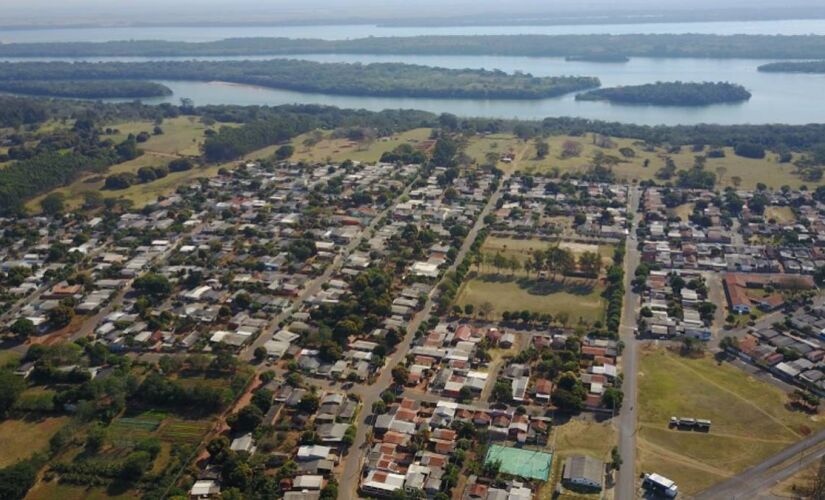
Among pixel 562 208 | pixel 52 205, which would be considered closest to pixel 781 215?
pixel 562 208

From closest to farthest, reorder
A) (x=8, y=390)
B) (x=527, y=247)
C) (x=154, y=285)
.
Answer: (x=8, y=390)
(x=154, y=285)
(x=527, y=247)

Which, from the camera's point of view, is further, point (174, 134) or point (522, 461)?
point (174, 134)

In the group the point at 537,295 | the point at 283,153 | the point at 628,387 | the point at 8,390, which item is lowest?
the point at 8,390

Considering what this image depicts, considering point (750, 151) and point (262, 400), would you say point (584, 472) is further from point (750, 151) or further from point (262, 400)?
point (750, 151)

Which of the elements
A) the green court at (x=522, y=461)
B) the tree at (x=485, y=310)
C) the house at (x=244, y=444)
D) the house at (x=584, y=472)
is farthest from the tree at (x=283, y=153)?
the house at (x=584, y=472)

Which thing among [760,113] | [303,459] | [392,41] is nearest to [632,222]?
[303,459]

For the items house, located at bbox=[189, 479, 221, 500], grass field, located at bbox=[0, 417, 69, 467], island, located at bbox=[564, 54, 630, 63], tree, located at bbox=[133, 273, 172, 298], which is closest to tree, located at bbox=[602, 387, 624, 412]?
house, located at bbox=[189, 479, 221, 500]
